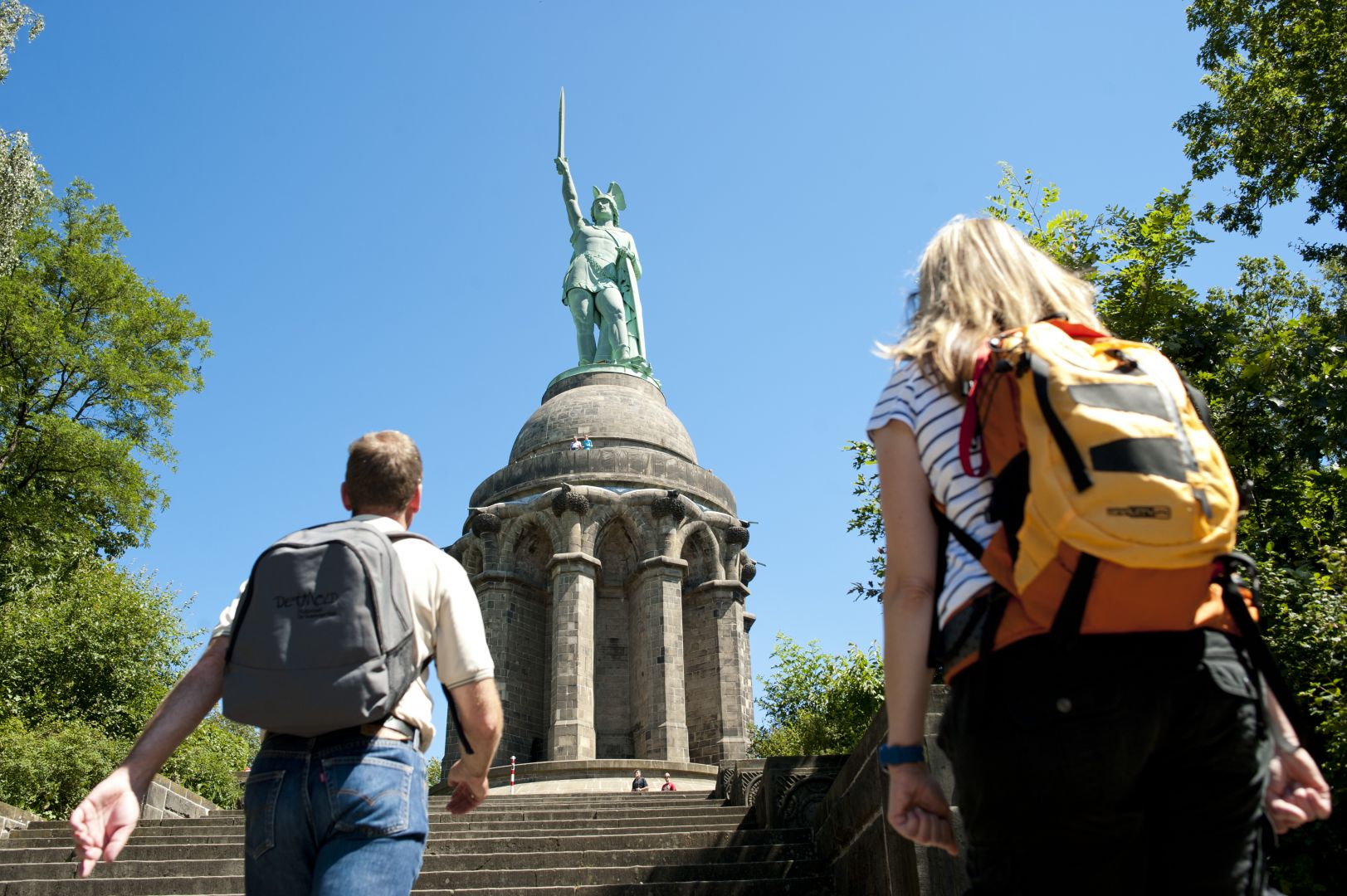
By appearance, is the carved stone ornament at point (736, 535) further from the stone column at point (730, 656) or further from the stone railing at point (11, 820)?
the stone railing at point (11, 820)

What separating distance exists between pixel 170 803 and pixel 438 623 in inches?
528

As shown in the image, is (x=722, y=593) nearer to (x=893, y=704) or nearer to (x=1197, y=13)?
(x=1197, y=13)

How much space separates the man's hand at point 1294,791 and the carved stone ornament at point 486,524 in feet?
83.5

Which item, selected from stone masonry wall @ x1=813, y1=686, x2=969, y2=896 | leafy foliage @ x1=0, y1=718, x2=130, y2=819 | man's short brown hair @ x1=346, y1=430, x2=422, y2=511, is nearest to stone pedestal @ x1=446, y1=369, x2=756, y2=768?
leafy foliage @ x1=0, y1=718, x2=130, y2=819

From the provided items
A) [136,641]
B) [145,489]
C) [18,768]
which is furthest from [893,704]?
[145,489]

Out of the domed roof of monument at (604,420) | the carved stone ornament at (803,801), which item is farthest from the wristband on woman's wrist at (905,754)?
the domed roof of monument at (604,420)

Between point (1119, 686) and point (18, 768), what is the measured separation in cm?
1823

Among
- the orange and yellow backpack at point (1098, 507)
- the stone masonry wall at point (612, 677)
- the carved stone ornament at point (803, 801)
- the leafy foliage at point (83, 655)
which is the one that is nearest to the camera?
the orange and yellow backpack at point (1098, 507)

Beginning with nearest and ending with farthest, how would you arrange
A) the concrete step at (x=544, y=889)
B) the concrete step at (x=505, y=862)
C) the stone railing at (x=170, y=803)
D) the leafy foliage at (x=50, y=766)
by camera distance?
the concrete step at (x=544, y=889) → the concrete step at (x=505, y=862) → the stone railing at (x=170, y=803) → the leafy foliage at (x=50, y=766)

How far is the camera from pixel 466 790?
3.07 m

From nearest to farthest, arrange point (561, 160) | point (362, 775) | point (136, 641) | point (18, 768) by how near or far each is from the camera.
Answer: point (362, 775) < point (18, 768) < point (136, 641) < point (561, 160)

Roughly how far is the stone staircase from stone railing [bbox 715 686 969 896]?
406mm

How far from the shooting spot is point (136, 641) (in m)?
21.7

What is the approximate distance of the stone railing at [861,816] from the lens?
509cm
